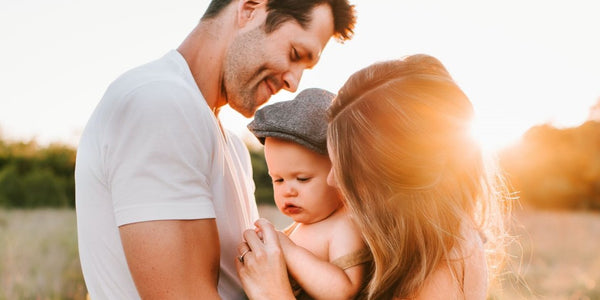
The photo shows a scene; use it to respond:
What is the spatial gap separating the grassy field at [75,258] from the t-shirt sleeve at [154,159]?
173 centimetres

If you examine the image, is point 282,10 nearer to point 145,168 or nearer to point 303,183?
point 303,183

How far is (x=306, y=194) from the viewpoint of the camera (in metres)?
2.61

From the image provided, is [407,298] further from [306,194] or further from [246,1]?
[246,1]

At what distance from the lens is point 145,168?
1.67 meters

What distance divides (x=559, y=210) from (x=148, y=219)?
22.1m

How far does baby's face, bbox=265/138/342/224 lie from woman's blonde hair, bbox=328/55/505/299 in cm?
40

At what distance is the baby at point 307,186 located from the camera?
7.78ft

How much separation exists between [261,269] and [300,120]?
2.58 ft

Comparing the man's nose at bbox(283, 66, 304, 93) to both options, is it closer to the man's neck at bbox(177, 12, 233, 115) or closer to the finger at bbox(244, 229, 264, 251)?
the man's neck at bbox(177, 12, 233, 115)

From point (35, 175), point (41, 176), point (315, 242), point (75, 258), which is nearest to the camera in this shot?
point (315, 242)

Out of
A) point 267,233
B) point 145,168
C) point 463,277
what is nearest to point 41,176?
point 267,233

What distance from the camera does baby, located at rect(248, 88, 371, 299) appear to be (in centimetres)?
237

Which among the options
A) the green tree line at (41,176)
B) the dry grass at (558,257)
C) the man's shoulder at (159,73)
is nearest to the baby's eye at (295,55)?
the man's shoulder at (159,73)

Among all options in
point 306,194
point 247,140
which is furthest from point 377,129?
point 247,140
